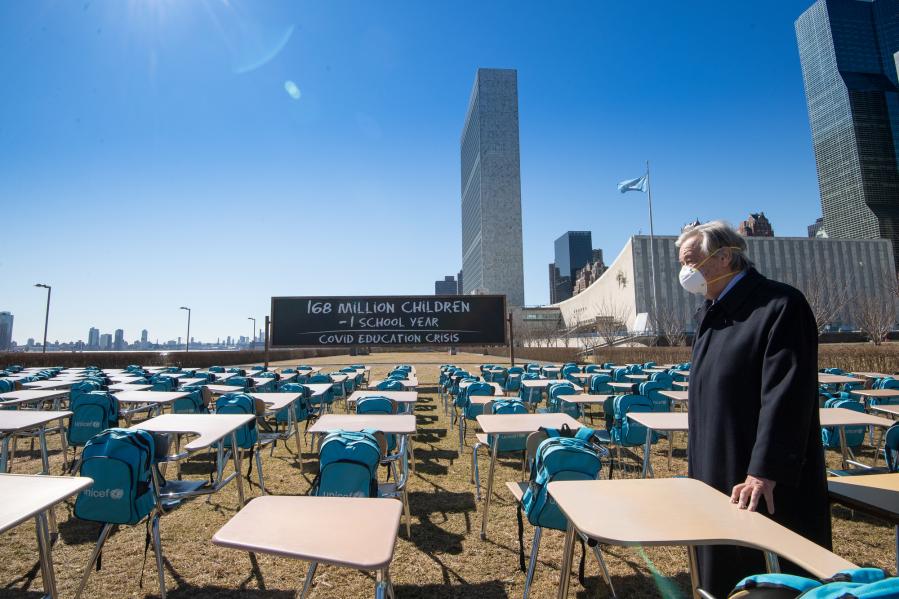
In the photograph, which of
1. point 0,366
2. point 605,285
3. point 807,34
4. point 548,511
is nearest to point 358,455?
point 548,511

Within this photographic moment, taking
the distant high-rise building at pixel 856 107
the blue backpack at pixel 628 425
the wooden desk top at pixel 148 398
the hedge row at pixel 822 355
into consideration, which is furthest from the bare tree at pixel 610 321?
the distant high-rise building at pixel 856 107

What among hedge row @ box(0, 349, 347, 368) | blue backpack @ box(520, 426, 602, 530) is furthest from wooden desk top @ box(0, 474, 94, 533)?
hedge row @ box(0, 349, 347, 368)

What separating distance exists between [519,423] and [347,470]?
83.8 inches

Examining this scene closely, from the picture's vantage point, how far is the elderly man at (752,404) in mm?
1932

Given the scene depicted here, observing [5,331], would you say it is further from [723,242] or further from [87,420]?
[723,242]

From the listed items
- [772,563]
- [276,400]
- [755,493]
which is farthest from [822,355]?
[772,563]

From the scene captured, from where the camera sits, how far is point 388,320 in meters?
17.4

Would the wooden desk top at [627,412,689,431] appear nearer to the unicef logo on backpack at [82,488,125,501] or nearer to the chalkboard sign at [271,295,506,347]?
the unicef logo on backpack at [82,488,125,501]

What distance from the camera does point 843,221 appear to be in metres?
115

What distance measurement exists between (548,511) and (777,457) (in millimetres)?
1509

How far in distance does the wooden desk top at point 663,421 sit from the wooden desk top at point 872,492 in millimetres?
1970

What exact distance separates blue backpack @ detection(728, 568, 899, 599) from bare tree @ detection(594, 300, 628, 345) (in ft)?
137

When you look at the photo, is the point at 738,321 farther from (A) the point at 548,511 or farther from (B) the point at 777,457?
(A) the point at 548,511

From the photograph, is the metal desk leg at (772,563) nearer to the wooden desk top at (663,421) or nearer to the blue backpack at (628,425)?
the wooden desk top at (663,421)
